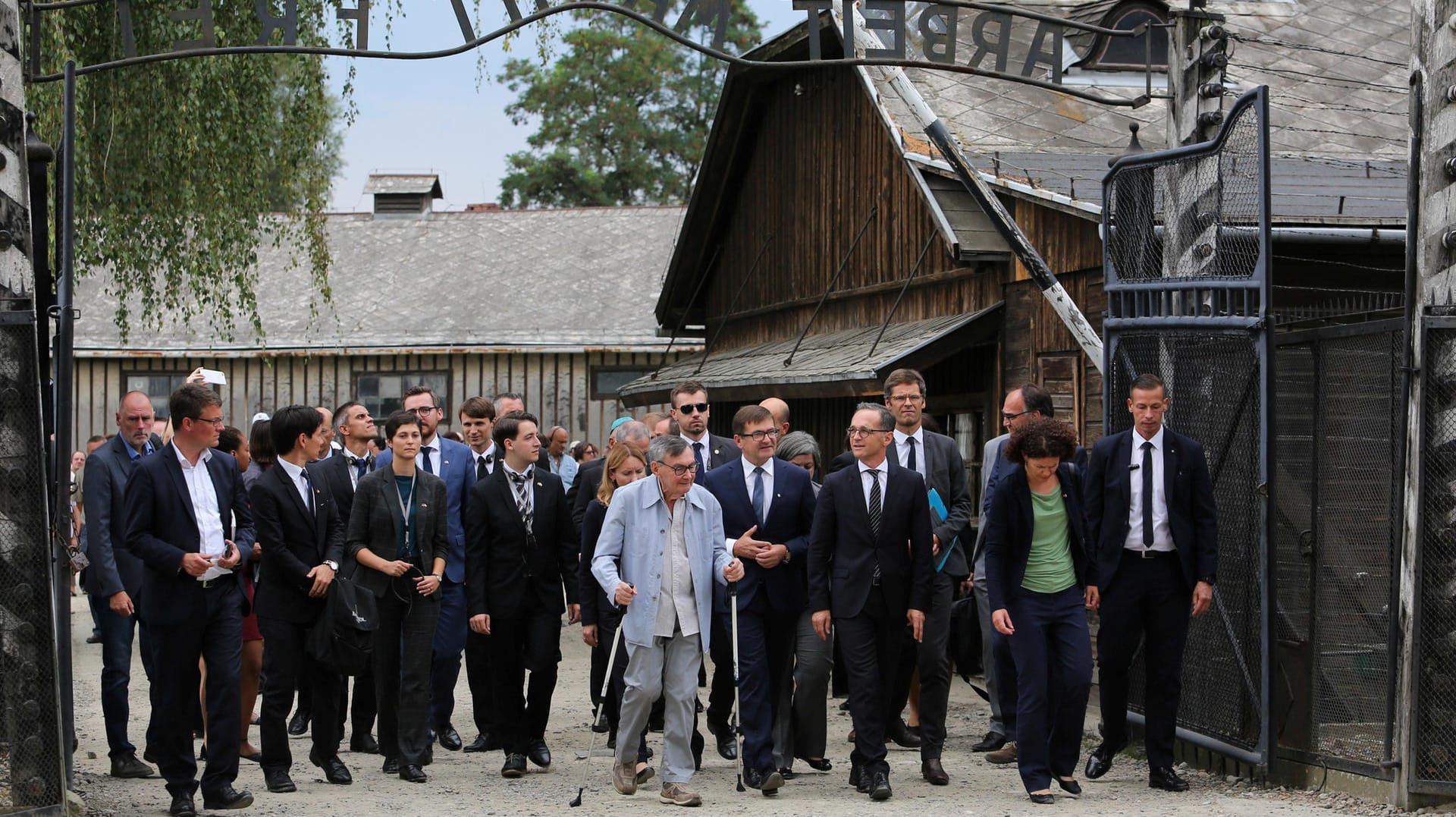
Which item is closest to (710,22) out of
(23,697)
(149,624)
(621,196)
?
(149,624)

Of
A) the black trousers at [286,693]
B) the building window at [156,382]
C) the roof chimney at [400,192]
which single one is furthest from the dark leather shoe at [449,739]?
the roof chimney at [400,192]

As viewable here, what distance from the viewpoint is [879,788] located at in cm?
847

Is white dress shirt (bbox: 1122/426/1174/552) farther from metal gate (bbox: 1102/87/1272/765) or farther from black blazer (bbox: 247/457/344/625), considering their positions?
black blazer (bbox: 247/457/344/625)

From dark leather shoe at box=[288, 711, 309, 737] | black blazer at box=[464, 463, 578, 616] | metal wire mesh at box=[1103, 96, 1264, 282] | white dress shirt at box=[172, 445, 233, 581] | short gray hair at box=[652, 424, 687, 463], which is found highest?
metal wire mesh at box=[1103, 96, 1264, 282]

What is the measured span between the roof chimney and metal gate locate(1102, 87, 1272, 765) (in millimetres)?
26670

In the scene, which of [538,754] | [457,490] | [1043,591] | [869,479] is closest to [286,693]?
[538,754]

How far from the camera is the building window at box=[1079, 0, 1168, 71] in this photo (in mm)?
15758

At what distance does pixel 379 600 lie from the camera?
30.7 feet

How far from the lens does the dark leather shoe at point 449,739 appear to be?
34.7 feet

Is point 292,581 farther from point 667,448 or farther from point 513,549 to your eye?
point 667,448

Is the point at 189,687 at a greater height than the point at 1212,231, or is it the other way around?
the point at 1212,231

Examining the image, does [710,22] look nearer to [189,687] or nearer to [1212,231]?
[1212,231]

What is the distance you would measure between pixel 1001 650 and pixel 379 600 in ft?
11.3

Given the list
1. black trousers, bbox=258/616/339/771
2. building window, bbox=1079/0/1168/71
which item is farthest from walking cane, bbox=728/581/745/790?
building window, bbox=1079/0/1168/71
